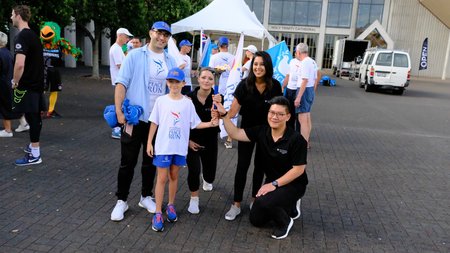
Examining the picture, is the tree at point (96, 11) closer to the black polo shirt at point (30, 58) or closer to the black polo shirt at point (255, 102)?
the black polo shirt at point (30, 58)

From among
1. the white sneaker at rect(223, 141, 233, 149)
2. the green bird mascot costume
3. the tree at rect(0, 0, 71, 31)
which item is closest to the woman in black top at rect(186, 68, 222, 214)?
the white sneaker at rect(223, 141, 233, 149)

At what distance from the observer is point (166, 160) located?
3746 millimetres

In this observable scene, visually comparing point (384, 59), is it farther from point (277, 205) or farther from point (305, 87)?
point (277, 205)

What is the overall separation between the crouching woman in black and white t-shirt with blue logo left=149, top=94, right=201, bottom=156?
0.38 metres

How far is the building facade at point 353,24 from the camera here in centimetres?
4094

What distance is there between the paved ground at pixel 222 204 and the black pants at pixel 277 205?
0.52 ft

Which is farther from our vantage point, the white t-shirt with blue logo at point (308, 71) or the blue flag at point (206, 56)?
the blue flag at point (206, 56)

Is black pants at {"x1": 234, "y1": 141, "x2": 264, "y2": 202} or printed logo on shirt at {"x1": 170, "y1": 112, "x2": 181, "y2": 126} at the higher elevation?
printed logo on shirt at {"x1": 170, "y1": 112, "x2": 181, "y2": 126}

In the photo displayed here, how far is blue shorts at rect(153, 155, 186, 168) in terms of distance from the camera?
374 centimetres

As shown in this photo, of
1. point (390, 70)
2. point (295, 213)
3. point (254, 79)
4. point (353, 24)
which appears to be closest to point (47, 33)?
point (254, 79)

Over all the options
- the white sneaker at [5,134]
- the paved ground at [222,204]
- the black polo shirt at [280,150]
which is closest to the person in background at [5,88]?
the white sneaker at [5,134]

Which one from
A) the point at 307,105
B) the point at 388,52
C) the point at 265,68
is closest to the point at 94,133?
the point at 307,105

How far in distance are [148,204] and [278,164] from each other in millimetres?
1469

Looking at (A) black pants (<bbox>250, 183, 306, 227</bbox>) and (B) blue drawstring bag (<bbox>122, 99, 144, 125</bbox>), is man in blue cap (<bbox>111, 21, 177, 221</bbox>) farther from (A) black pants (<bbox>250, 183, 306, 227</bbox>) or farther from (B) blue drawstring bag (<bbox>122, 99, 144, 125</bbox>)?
→ (A) black pants (<bbox>250, 183, 306, 227</bbox>)
